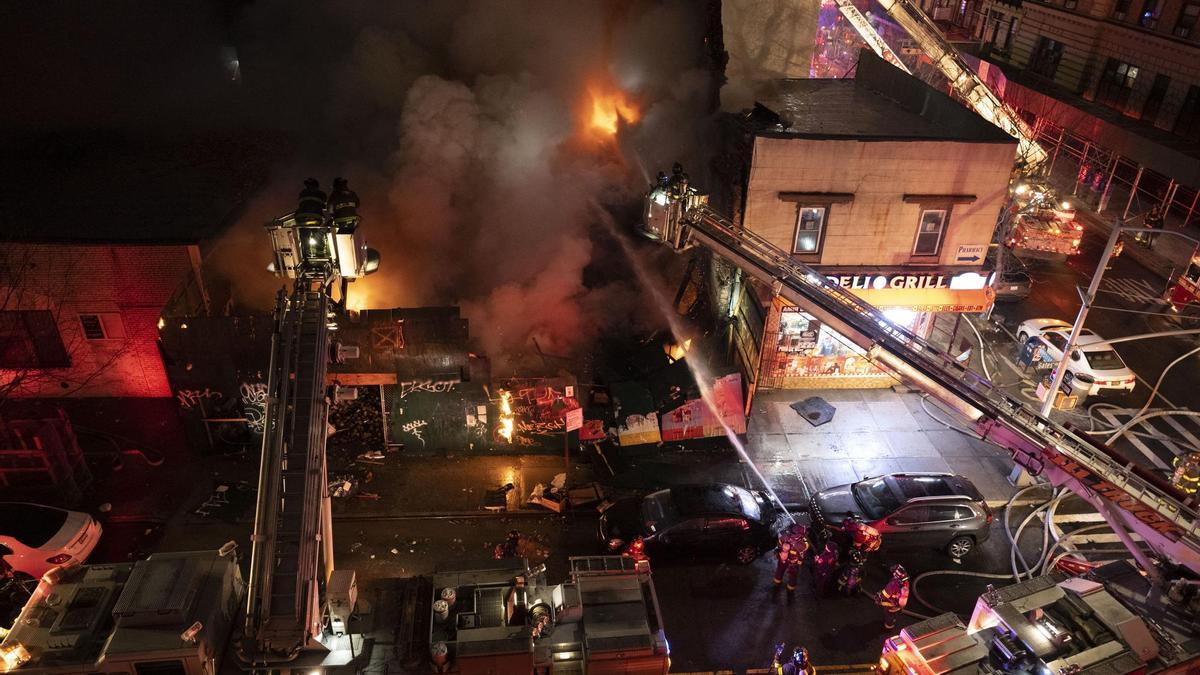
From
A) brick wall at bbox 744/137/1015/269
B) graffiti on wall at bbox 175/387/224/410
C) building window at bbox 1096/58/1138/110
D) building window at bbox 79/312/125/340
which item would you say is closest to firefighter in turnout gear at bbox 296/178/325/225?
graffiti on wall at bbox 175/387/224/410

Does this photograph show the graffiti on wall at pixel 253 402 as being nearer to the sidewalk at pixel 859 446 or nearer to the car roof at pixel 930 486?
the sidewalk at pixel 859 446

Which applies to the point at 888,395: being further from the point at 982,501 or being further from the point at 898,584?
the point at 898,584

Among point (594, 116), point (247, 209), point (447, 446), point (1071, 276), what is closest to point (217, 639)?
point (447, 446)

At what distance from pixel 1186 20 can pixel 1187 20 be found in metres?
0.04

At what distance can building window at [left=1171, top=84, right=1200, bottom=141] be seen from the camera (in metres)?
A: 28.0

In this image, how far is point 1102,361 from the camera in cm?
1797

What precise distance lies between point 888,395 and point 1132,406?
5900 mm

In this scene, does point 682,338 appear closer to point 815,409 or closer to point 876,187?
point 815,409

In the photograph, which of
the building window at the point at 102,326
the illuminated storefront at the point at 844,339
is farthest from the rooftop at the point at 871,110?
the building window at the point at 102,326

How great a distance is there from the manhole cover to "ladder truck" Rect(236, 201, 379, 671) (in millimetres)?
11111

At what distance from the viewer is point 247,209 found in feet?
Answer: 56.6

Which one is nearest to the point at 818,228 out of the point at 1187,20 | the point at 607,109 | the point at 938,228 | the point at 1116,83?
the point at 938,228

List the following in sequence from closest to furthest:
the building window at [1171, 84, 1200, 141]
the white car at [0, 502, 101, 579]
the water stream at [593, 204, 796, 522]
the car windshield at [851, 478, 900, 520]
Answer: the white car at [0, 502, 101, 579] → the car windshield at [851, 478, 900, 520] → the water stream at [593, 204, 796, 522] → the building window at [1171, 84, 1200, 141]

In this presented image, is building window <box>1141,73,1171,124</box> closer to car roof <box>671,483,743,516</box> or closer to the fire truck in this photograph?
the fire truck
